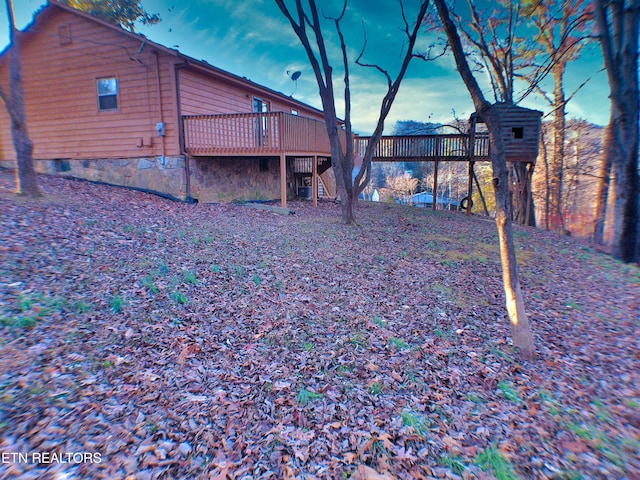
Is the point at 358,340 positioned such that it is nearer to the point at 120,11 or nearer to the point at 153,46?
the point at 153,46

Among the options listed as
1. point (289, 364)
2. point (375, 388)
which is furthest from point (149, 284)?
point (375, 388)

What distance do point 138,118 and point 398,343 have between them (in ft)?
36.7

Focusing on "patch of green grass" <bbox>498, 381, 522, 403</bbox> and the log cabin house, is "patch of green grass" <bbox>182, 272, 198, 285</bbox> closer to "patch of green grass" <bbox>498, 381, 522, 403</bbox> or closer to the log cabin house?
"patch of green grass" <bbox>498, 381, 522, 403</bbox>

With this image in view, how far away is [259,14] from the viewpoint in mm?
13680

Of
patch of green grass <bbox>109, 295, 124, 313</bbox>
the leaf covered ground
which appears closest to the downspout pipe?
the leaf covered ground

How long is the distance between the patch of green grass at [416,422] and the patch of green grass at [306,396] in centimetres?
71

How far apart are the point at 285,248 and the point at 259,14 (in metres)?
10.9

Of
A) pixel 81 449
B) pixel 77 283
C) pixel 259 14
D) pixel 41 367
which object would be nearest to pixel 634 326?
pixel 81 449

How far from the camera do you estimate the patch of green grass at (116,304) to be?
158 inches

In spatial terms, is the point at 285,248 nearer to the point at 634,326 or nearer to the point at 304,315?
the point at 304,315

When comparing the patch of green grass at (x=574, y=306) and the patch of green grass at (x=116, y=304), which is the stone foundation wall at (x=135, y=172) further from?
the patch of green grass at (x=574, y=306)

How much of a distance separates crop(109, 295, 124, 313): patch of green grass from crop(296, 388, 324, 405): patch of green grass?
225cm

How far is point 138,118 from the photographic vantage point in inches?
457

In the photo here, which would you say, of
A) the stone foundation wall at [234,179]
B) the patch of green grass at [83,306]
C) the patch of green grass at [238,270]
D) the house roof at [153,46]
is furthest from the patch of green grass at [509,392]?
the house roof at [153,46]
